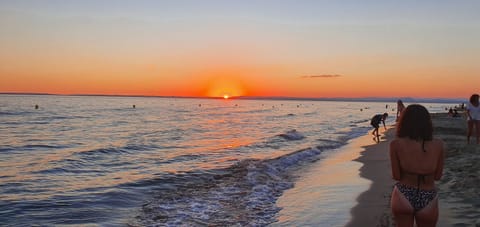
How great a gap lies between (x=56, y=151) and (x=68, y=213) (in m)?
11.3

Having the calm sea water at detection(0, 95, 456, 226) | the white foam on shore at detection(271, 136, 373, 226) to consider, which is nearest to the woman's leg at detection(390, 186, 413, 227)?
the white foam on shore at detection(271, 136, 373, 226)

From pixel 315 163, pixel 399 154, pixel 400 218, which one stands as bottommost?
pixel 315 163

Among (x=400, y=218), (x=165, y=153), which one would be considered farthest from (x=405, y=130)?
(x=165, y=153)

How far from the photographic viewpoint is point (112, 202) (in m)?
10.3

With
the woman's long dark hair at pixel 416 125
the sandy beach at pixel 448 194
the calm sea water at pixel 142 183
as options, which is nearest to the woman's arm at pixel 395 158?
the woman's long dark hair at pixel 416 125

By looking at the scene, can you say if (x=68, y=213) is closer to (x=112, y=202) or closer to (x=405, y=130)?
(x=112, y=202)

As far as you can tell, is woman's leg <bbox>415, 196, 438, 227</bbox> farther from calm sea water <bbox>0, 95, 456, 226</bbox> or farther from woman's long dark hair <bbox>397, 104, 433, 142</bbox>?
calm sea water <bbox>0, 95, 456, 226</bbox>

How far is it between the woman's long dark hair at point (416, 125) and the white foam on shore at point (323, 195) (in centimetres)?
397

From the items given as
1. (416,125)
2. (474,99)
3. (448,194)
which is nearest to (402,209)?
(416,125)

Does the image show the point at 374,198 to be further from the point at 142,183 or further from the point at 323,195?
the point at 142,183

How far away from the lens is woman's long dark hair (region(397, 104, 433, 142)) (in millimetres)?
4094

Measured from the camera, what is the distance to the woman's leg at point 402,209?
13.8 ft

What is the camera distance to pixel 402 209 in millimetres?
4234

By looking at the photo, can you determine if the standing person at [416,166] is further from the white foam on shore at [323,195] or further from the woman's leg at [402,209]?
the white foam on shore at [323,195]
